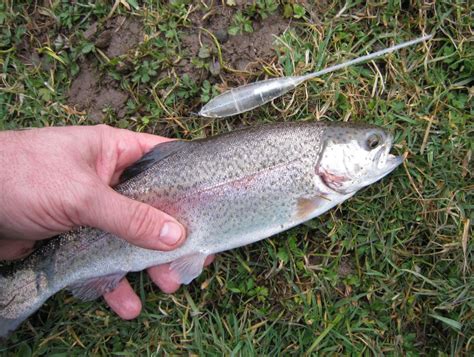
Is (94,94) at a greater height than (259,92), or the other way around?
(94,94)

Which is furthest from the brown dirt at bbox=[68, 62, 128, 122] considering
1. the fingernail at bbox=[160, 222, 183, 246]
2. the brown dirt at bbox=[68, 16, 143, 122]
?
the fingernail at bbox=[160, 222, 183, 246]

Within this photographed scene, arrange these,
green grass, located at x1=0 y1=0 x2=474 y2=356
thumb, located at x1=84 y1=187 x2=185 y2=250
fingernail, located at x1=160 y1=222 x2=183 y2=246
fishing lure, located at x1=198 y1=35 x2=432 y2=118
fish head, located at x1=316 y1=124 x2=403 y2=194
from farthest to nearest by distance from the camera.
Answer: fishing lure, located at x1=198 y1=35 x2=432 y2=118 → green grass, located at x1=0 y1=0 x2=474 y2=356 → fish head, located at x1=316 y1=124 x2=403 y2=194 → fingernail, located at x1=160 y1=222 x2=183 y2=246 → thumb, located at x1=84 y1=187 x2=185 y2=250

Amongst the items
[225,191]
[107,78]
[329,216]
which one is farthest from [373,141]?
[107,78]

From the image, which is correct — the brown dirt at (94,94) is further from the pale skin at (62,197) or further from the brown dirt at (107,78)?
the pale skin at (62,197)

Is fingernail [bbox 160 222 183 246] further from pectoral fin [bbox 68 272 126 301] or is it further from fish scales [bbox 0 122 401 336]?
pectoral fin [bbox 68 272 126 301]

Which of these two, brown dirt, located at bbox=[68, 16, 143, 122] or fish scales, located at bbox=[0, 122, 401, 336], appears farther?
brown dirt, located at bbox=[68, 16, 143, 122]

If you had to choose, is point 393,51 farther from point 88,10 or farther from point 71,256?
point 71,256

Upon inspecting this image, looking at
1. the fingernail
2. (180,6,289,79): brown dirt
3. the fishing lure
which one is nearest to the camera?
the fingernail

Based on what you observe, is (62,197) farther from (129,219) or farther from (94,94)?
(94,94)
